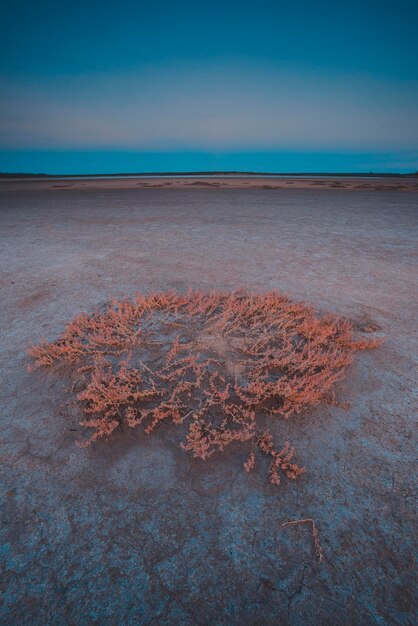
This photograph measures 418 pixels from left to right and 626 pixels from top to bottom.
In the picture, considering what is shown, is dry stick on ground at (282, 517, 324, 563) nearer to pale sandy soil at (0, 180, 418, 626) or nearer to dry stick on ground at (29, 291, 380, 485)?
pale sandy soil at (0, 180, 418, 626)

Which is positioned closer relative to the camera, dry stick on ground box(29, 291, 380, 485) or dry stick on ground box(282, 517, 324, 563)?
dry stick on ground box(282, 517, 324, 563)

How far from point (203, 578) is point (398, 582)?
971 millimetres

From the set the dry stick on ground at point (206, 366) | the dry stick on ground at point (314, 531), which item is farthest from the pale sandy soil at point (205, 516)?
the dry stick on ground at point (206, 366)

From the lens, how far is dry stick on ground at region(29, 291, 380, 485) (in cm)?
250

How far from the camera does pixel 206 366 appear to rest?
10.3 feet

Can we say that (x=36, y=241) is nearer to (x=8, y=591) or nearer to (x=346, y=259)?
(x=346, y=259)

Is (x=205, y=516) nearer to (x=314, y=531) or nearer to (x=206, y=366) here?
(x=314, y=531)

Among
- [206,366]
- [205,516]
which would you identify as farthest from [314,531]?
[206,366]

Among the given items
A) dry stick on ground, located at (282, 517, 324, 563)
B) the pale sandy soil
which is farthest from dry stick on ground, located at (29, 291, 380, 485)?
dry stick on ground, located at (282, 517, 324, 563)

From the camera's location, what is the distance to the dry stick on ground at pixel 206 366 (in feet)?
8.20

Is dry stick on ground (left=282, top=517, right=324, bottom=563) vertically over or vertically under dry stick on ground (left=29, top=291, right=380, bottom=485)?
under

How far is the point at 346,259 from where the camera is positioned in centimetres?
716

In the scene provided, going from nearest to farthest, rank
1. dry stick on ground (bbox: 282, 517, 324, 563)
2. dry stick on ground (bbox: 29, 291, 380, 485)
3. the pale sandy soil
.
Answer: the pale sandy soil < dry stick on ground (bbox: 282, 517, 324, 563) < dry stick on ground (bbox: 29, 291, 380, 485)

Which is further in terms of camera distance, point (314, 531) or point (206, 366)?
point (206, 366)
